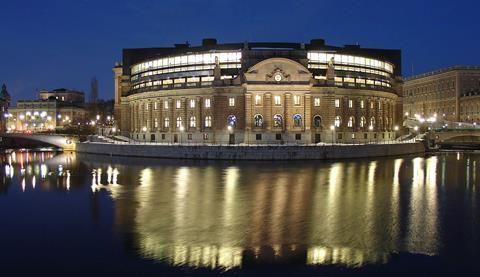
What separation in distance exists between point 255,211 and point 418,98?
181 metres

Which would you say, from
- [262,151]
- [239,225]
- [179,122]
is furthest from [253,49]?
[239,225]

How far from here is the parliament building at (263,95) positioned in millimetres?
97500

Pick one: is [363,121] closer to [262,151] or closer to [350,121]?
[350,121]

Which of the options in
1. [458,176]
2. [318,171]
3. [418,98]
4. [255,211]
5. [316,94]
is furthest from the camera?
[418,98]

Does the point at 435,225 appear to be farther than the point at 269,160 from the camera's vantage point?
No

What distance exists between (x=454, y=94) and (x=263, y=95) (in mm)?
106320

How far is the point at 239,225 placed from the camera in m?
29.3

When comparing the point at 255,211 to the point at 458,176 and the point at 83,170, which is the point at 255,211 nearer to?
the point at 458,176

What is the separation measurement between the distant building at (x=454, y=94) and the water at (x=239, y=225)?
410 ft

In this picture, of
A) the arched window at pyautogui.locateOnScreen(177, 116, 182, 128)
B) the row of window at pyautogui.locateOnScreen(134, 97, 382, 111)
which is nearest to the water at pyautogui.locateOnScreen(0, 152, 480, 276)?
the row of window at pyautogui.locateOnScreen(134, 97, 382, 111)

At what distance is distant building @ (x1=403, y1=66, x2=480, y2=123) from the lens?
6590 inches

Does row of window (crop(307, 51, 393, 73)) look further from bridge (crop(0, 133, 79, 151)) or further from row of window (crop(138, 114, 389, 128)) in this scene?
bridge (crop(0, 133, 79, 151))

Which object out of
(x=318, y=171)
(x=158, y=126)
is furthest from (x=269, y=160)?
(x=158, y=126)

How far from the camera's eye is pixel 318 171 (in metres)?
62.3
